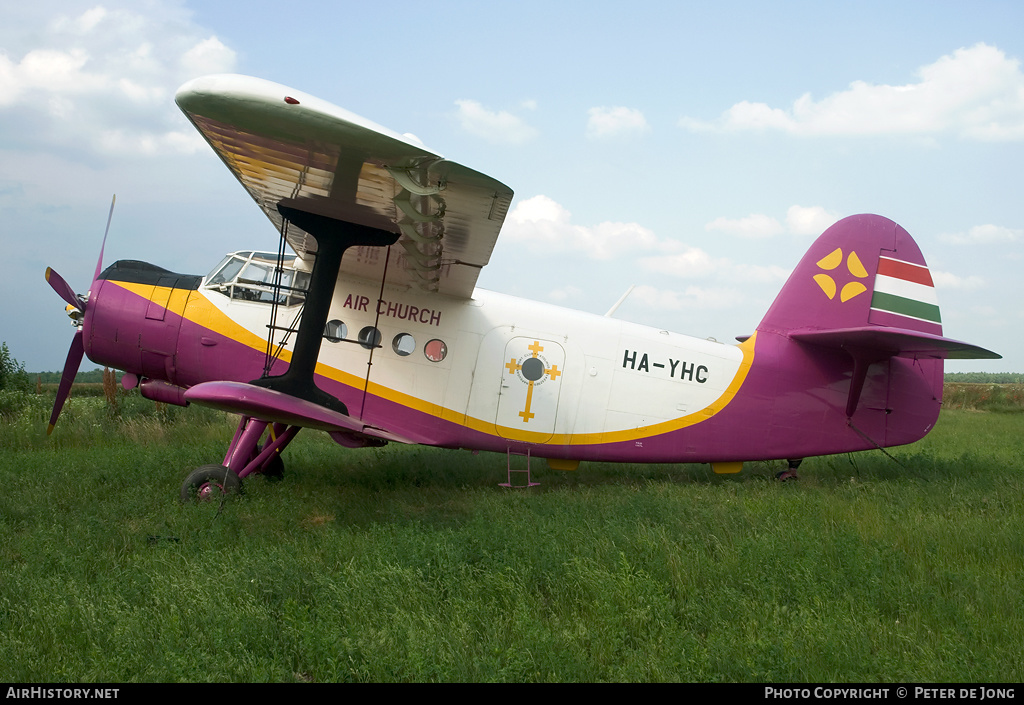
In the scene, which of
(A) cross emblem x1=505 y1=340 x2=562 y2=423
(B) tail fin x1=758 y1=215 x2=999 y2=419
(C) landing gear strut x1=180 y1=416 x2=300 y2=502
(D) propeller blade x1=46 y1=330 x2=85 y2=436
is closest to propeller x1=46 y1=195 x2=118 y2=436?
(D) propeller blade x1=46 y1=330 x2=85 y2=436

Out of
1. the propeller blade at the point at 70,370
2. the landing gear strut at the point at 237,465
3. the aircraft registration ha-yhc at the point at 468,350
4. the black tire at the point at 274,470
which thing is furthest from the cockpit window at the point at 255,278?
the black tire at the point at 274,470

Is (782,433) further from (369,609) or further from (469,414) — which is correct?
(369,609)

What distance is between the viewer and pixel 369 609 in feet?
13.1

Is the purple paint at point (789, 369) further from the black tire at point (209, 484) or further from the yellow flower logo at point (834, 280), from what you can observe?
the black tire at point (209, 484)

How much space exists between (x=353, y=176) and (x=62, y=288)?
451 cm

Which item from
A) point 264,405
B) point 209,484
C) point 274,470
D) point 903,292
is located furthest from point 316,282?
point 903,292

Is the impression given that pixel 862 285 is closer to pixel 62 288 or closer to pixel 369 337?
pixel 369 337

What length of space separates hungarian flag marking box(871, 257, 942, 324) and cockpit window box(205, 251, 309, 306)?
727cm

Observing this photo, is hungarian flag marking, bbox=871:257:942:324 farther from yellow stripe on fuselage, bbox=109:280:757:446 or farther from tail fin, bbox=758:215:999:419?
yellow stripe on fuselage, bbox=109:280:757:446

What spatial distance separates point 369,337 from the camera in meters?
7.43

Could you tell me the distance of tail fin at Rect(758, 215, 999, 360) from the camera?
27.2 ft

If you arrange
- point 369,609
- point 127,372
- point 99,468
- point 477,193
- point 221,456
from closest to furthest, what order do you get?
point 369,609 < point 477,193 < point 127,372 < point 99,468 < point 221,456

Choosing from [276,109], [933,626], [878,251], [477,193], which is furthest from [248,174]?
[878,251]

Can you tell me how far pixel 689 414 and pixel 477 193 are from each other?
14.1ft
